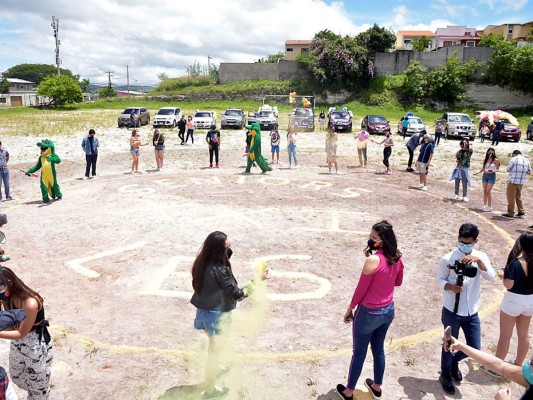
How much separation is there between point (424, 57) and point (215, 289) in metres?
51.9

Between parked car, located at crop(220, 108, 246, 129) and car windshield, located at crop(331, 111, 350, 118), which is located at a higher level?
car windshield, located at crop(331, 111, 350, 118)

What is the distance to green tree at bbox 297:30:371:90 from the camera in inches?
1973

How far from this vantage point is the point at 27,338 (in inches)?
150

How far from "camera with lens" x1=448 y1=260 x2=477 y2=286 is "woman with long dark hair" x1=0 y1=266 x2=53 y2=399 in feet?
12.9

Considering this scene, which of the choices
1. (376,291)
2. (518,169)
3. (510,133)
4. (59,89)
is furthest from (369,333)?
(59,89)

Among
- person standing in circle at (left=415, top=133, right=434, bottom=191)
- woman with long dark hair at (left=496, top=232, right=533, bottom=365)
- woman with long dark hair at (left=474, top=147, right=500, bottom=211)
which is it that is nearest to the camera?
woman with long dark hair at (left=496, top=232, right=533, bottom=365)

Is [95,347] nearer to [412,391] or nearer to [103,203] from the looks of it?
[412,391]

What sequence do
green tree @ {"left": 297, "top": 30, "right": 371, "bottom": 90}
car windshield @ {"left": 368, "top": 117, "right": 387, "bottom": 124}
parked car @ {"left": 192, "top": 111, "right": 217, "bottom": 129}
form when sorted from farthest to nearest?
green tree @ {"left": 297, "top": 30, "right": 371, "bottom": 90}, parked car @ {"left": 192, "top": 111, "right": 217, "bottom": 129}, car windshield @ {"left": 368, "top": 117, "right": 387, "bottom": 124}

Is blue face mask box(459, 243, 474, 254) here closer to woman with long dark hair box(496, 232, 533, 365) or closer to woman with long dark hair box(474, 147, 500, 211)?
woman with long dark hair box(496, 232, 533, 365)

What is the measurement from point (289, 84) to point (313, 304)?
159 feet

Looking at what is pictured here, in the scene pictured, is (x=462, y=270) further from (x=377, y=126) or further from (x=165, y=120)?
(x=165, y=120)

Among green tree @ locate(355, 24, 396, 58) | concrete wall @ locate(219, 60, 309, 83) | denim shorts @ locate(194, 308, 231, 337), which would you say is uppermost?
green tree @ locate(355, 24, 396, 58)

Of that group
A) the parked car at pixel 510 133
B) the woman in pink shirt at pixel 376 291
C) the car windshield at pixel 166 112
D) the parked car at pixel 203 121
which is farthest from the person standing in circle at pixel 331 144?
the car windshield at pixel 166 112

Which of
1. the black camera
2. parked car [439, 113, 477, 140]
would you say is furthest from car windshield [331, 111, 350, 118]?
the black camera
